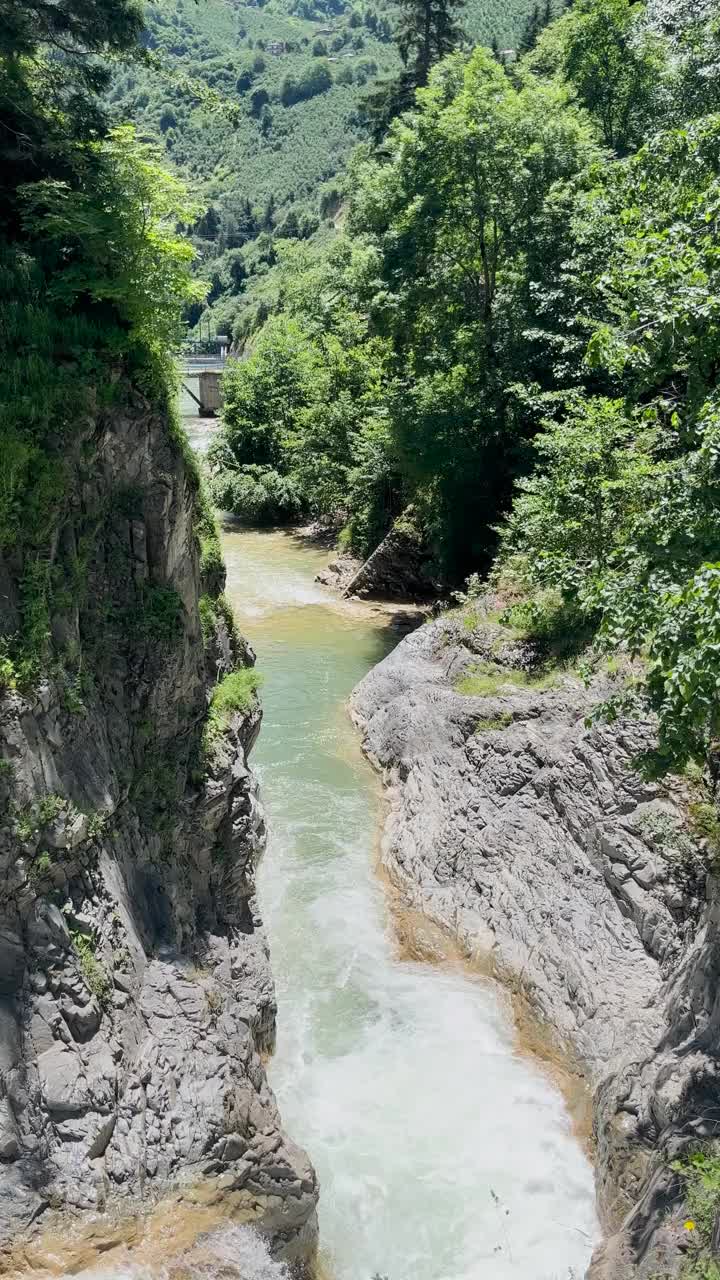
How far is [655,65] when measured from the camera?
2592 cm

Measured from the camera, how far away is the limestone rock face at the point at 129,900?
27.0 feet

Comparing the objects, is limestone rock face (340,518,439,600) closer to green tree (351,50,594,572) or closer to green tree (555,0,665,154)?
green tree (351,50,594,572)

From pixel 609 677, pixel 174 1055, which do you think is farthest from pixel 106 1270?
pixel 609 677

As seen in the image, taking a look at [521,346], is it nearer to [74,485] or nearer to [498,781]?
[498,781]

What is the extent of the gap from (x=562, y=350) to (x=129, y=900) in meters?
13.8

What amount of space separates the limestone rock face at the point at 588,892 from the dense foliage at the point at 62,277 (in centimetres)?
727

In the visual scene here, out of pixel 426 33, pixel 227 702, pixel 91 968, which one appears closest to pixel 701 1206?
pixel 91 968

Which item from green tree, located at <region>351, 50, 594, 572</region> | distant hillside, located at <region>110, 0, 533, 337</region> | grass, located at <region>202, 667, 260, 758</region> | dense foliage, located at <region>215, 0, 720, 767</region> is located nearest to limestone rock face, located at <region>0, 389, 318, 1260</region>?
grass, located at <region>202, 667, 260, 758</region>

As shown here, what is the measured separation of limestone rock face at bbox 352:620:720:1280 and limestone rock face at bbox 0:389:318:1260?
318 cm

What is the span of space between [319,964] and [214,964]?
2.64 metres

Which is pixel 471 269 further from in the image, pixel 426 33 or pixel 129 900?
pixel 426 33

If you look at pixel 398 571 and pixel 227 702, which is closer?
pixel 227 702

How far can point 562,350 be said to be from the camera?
744 inches

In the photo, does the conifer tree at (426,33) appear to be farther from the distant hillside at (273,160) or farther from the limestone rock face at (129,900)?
the limestone rock face at (129,900)
